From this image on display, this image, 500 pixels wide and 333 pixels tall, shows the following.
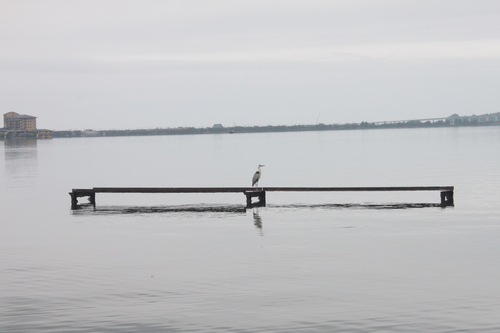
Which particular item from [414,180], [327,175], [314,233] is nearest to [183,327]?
[314,233]

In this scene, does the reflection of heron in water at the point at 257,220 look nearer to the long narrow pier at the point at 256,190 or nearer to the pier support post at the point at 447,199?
the long narrow pier at the point at 256,190

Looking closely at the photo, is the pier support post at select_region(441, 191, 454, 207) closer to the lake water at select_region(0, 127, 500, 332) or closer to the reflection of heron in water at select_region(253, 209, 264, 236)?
the lake water at select_region(0, 127, 500, 332)

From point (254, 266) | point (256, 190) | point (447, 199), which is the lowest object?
point (254, 266)

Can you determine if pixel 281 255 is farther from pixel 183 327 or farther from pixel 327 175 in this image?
pixel 327 175

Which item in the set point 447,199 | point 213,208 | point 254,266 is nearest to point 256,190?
point 213,208

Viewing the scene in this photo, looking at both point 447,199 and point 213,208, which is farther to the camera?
point 213,208

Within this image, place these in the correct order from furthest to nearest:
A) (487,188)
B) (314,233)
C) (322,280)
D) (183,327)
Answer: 1. (487,188)
2. (314,233)
3. (322,280)
4. (183,327)

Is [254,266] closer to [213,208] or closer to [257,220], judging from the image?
[257,220]

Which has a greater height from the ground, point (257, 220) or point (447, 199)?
point (447, 199)

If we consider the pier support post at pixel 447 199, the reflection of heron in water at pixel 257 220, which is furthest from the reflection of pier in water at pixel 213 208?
the pier support post at pixel 447 199

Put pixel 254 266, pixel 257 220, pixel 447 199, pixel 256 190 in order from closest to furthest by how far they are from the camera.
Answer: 1. pixel 254 266
2. pixel 257 220
3. pixel 447 199
4. pixel 256 190

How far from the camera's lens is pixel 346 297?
15.5 meters

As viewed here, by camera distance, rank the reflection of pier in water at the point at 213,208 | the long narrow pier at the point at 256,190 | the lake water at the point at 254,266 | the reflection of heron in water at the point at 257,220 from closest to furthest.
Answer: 1. the lake water at the point at 254,266
2. the reflection of heron in water at the point at 257,220
3. the long narrow pier at the point at 256,190
4. the reflection of pier in water at the point at 213,208

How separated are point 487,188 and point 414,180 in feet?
28.9
